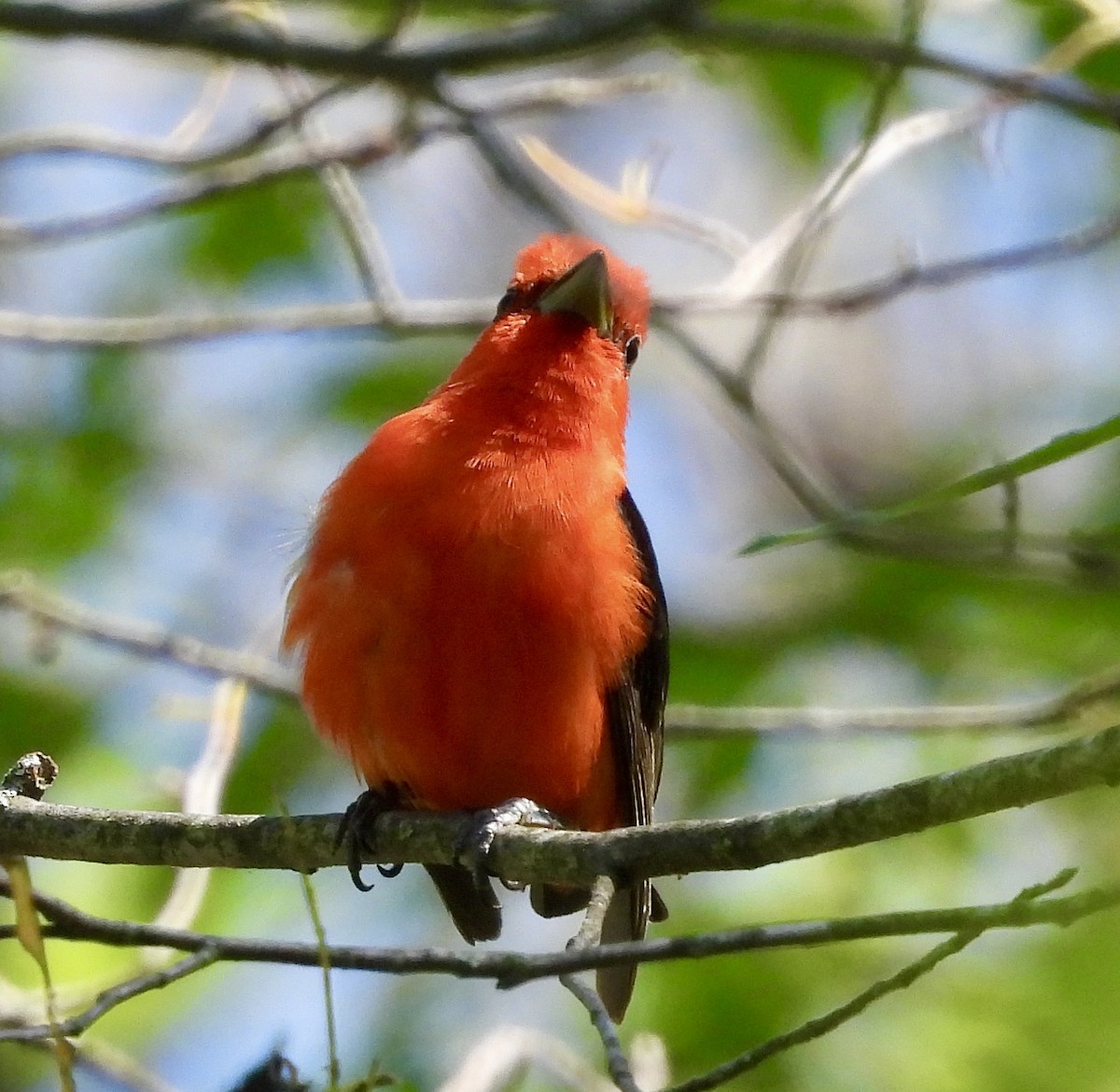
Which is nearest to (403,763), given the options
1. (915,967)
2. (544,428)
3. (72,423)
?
(544,428)

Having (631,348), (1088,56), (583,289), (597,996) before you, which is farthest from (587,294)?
(597,996)

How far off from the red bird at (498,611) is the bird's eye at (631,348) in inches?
9.4

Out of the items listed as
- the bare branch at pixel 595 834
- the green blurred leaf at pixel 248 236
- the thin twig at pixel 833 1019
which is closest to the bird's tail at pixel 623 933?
the bare branch at pixel 595 834

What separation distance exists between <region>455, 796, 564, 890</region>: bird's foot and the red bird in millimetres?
203

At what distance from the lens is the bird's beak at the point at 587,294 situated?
5.66 m

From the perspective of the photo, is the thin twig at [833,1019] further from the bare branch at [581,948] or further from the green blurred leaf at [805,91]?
the green blurred leaf at [805,91]

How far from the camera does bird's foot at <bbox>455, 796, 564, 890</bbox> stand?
4117 mm

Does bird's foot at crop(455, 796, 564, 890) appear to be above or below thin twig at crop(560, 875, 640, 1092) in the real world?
above

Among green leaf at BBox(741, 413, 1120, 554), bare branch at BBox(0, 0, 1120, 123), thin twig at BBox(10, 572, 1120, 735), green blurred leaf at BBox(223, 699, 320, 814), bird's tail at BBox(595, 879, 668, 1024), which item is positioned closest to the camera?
green leaf at BBox(741, 413, 1120, 554)

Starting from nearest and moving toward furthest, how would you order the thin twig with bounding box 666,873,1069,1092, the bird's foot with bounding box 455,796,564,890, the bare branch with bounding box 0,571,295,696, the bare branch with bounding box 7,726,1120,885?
the bare branch with bounding box 7,726,1120,885 → the thin twig with bounding box 666,873,1069,1092 → the bird's foot with bounding box 455,796,564,890 → the bare branch with bounding box 0,571,295,696

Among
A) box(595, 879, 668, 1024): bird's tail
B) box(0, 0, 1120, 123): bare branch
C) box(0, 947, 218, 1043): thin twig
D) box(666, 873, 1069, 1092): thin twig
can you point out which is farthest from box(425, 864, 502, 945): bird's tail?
box(666, 873, 1069, 1092): thin twig

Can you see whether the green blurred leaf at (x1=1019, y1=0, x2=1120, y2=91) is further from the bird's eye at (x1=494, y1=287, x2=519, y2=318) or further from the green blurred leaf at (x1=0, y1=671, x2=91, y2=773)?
the green blurred leaf at (x1=0, y1=671, x2=91, y2=773)

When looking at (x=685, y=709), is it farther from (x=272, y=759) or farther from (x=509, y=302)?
(x=272, y=759)

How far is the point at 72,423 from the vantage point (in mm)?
8906
